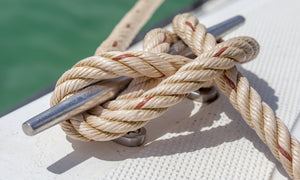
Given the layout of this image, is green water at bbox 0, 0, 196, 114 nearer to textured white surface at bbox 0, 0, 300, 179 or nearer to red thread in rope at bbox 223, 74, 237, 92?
textured white surface at bbox 0, 0, 300, 179

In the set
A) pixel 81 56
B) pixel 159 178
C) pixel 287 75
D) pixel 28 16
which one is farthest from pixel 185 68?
pixel 28 16

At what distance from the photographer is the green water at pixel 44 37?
2.53 meters

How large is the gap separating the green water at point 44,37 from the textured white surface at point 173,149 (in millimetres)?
1573

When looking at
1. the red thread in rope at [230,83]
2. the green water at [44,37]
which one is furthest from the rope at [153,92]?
the green water at [44,37]

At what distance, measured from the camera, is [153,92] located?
82 centimetres

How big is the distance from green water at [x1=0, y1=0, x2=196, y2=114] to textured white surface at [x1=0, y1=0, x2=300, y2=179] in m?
1.57

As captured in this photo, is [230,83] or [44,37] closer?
[230,83]

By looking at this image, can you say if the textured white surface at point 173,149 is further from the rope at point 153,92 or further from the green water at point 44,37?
the green water at point 44,37

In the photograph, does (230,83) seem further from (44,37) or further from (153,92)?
(44,37)

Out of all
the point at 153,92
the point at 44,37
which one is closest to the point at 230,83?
the point at 153,92

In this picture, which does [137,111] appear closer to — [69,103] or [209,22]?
[69,103]

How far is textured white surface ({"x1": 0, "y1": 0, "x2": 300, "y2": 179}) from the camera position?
2.71 feet

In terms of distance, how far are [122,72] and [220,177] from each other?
30 centimetres

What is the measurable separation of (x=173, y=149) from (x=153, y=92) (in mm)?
149
